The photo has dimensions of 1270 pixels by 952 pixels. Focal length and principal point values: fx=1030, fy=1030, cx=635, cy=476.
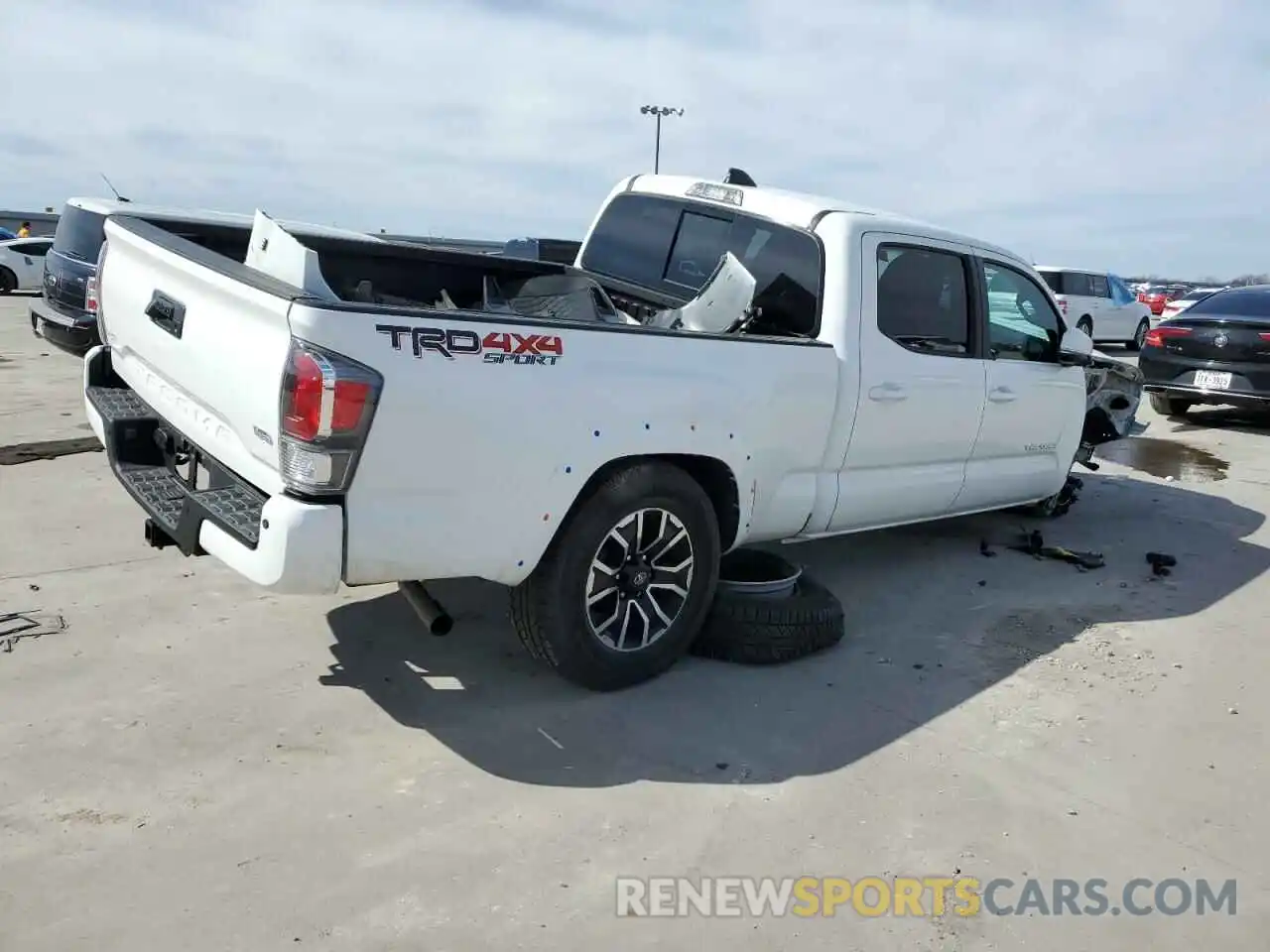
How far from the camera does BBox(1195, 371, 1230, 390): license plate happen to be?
10695 mm

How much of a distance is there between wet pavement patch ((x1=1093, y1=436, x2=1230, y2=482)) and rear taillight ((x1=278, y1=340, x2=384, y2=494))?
765 centimetres

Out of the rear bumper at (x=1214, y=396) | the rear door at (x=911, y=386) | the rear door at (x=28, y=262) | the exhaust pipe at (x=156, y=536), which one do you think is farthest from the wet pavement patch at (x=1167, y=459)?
the rear door at (x=28, y=262)

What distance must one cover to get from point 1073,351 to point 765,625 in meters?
3.12

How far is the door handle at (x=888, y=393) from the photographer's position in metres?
4.84

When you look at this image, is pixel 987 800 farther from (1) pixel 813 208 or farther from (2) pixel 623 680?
(1) pixel 813 208

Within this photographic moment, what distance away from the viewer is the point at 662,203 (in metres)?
5.65

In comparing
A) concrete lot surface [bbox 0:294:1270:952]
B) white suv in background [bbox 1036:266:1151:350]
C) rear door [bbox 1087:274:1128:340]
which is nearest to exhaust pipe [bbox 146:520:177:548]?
concrete lot surface [bbox 0:294:1270:952]

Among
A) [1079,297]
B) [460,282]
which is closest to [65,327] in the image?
[460,282]

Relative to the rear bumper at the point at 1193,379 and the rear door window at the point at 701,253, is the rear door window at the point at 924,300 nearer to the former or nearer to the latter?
the rear door window at the point at 701,253

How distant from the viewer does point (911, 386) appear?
5051 millimetres

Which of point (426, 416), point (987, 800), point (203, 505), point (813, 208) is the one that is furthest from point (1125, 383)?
point (203, 505)

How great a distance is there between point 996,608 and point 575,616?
2642mm

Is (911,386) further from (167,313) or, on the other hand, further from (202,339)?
(167,313)

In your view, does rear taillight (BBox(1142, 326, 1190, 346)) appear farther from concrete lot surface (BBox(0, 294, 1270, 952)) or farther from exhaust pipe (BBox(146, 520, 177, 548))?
exhaust pipe (BBox(146, 520, 177, 548))
